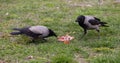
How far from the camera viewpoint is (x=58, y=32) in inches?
367

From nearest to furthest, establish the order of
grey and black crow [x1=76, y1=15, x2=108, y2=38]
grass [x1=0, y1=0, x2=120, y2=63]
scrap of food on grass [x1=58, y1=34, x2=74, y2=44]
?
grass [x1=0, y1=0, x2=120, y2=63], scrap of food on grass [x1=58, y1=34, x2=74, y2=44], grey and black crow [x1=76, y1=15, x2=108, y2=38]

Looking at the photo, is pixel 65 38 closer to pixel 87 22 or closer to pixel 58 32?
pixel 87 22

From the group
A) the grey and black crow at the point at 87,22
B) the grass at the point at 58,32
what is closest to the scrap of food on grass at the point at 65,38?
the grass at the point at 58,32

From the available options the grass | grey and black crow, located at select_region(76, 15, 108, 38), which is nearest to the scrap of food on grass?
the grass

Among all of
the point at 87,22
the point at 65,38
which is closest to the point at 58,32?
the point at 65,38

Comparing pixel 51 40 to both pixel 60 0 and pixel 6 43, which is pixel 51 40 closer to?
pixel 6 43

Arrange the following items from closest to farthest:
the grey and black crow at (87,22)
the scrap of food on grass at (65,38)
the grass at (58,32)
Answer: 1. the grass at (58,32)
2. the scrap of food on grass at (65,38)
3. the grey and black crow at (87,22)

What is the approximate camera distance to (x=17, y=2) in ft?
44.5

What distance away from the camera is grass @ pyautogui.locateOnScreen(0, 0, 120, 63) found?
7.17 m

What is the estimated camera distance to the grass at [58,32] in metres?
7.17

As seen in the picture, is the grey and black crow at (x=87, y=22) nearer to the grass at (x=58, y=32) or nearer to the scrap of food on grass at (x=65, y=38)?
the grass at (x=58, y=32)

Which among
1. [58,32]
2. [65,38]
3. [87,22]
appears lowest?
[58,32]

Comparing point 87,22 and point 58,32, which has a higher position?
point 87,22

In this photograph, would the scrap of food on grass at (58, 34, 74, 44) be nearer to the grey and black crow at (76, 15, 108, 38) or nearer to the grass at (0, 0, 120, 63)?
the grass at (0, 0, 120, 63)
